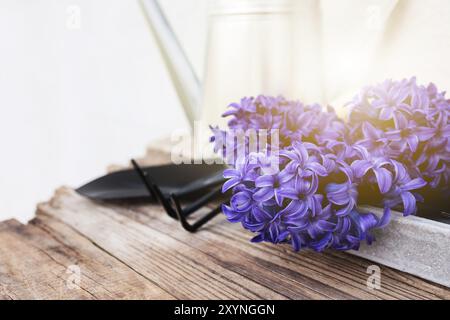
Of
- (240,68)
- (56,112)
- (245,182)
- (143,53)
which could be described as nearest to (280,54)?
(240,68)

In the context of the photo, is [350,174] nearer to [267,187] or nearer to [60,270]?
[267,187]

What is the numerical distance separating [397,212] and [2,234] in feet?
1.18

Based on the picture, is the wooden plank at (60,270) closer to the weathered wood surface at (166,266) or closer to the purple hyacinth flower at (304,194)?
the weathered wood surface at (166,266)

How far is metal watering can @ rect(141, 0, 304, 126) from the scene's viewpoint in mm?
565

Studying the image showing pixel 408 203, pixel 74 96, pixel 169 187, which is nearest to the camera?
pixel 408 203

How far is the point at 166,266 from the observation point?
39 centimetres

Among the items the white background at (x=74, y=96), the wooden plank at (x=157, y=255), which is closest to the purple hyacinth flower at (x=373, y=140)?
the wooden plank at (x=157, y=255)

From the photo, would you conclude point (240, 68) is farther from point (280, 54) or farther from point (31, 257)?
point (31, 257)

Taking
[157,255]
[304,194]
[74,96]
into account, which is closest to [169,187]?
[157,255]

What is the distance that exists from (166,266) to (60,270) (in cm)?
8

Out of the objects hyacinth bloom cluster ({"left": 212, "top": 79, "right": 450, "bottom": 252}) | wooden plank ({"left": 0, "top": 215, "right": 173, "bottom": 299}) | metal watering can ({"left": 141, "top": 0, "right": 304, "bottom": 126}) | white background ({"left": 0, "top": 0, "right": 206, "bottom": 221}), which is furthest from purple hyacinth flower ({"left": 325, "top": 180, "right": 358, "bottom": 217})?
white background ({"left": 0, "top": 0, "right": 206, "bottom": 221})

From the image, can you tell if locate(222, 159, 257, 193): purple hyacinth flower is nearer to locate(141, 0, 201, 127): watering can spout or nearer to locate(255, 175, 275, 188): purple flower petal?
locate(255, 175, 275, 188): purple flower petal

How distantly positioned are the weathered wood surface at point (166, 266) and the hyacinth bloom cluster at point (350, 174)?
3 centimetres

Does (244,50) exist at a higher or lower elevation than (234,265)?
higher
